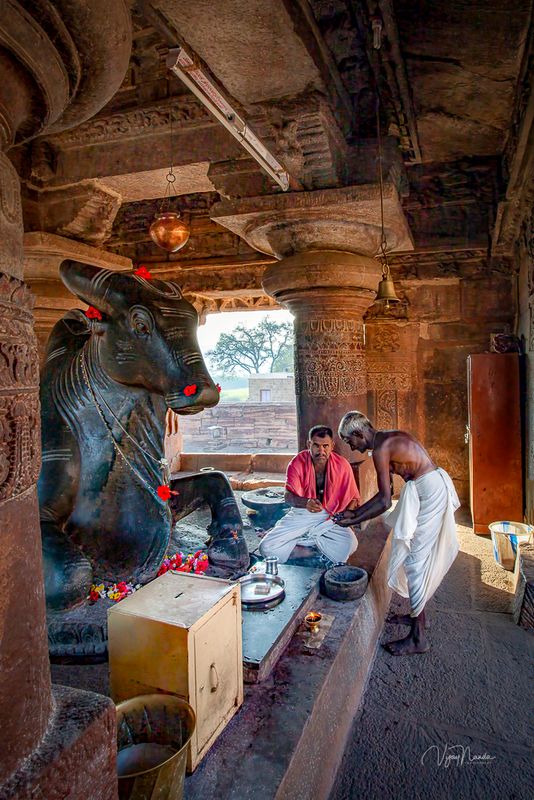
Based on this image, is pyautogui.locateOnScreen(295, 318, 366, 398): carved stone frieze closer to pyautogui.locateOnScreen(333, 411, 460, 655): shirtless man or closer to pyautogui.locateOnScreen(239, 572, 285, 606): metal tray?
pyautogui.locateOnScreen(333, 411, 460, 655): shirtless man

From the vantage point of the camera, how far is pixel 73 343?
9.45ft

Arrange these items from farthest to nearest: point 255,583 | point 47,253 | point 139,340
Answer: point 47,253 → point 255,583 → point 139,340

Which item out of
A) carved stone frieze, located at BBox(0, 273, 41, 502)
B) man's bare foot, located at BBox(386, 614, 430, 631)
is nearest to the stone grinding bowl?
man's bare foot, located at BBox(386, 614, 430, 631)

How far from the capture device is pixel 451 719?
8.55 feet

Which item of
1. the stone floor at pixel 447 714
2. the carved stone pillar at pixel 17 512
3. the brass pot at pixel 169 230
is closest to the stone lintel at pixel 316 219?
the brass pot at pixel 169 230

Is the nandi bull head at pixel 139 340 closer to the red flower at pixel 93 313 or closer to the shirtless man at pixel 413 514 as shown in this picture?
the red flower at pixel 93 313

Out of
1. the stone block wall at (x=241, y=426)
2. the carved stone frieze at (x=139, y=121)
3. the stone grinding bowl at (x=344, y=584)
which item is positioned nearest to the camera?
the stone grinding bowl at (x=344, y=584)

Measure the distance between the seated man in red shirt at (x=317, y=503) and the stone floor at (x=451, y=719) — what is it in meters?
0.70

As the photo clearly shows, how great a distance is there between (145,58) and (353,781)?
15.4 feet

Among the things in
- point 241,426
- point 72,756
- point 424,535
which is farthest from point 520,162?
point 241,426

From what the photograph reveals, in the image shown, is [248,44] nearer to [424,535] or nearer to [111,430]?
[111,430]

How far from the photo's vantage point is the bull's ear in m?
2.59

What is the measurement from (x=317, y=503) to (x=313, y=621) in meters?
1.22

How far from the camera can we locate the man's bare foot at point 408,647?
319 cm
